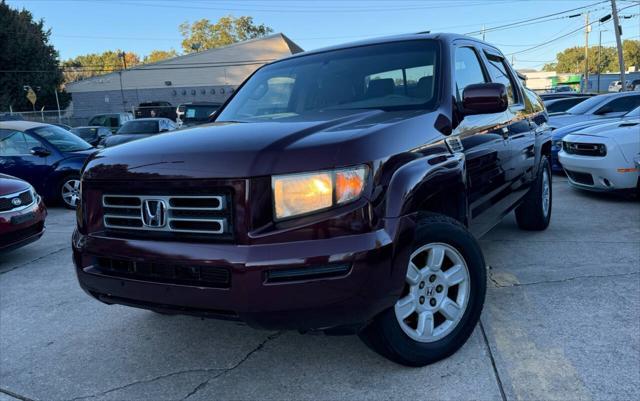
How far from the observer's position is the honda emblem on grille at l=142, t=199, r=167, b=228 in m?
2.39

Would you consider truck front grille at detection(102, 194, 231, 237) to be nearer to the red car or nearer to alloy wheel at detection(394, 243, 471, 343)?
alloy wheel at detection(394, 243, 471, 343)

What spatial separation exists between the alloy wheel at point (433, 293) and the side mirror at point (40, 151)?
8073 millimetres

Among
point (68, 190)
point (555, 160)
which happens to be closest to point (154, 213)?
point (68, 190)

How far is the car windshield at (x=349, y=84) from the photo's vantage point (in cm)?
329

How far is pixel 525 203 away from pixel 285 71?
9.98 ft

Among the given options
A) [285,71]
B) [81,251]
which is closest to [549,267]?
[285,71]

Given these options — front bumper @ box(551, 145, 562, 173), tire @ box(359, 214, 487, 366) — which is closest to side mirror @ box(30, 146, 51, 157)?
tire @ box(359, 214, 487, 366)

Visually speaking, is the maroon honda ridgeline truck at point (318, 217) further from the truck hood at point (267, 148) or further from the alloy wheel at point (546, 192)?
the alloy wheel at point (546, 192)

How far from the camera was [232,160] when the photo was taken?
2.24m

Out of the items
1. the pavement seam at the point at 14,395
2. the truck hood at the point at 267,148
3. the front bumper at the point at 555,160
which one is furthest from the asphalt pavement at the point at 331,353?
the front bumper at the point at 555,160

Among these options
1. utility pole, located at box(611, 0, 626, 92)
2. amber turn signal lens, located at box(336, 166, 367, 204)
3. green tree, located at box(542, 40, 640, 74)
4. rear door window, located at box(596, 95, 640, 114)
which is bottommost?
amber turn signal lens, located at box(336, 166, 367, 204)

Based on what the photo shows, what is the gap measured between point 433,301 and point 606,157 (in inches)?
212

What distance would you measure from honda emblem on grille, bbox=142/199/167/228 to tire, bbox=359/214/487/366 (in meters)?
1.15

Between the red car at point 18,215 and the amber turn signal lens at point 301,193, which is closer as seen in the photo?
the amber turn signal lens at point 301,193
